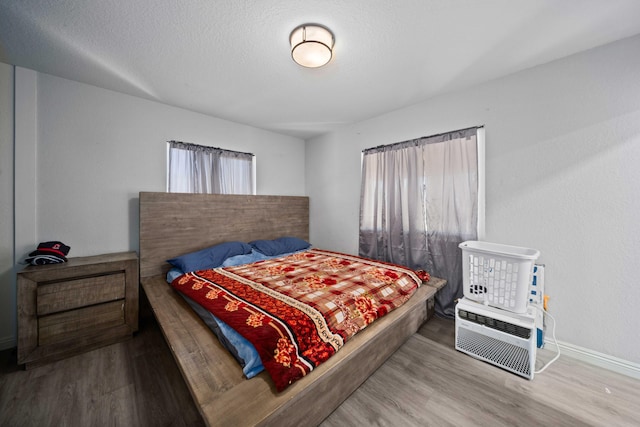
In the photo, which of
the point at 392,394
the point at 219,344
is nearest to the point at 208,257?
the point at 219,344

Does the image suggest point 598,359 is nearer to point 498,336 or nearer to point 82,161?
point 498,336

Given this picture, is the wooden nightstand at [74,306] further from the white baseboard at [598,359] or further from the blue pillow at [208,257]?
the white baseboard at [598,359]

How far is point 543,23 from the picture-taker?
1550 mm

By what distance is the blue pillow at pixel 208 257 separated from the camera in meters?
2.36

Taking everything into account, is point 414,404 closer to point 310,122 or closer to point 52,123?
point 310,122

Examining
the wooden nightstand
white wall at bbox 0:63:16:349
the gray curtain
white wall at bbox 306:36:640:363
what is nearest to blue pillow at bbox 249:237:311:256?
the gray curtain

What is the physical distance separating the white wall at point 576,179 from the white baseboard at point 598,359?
1.6 inches

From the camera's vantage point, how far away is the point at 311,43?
1.59 meters

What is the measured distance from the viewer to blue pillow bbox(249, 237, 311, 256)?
10.1 ft

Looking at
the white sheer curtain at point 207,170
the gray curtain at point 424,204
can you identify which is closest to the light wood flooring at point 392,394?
the gray curtain at point 424,204

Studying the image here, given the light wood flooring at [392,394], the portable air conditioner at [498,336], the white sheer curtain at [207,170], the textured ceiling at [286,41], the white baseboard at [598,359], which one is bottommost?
the light wood flooring at [392,394]

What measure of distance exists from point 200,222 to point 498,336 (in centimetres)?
313

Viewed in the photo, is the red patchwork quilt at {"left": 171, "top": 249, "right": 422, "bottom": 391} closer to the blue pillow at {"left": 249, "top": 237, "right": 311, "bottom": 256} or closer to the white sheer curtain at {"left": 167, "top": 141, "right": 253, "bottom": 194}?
the blue pillow at {"left": 249, "top": 237, "right": 311, "bottom": 256}

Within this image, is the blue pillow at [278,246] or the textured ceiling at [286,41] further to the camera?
the blue pillow at [278,246]
